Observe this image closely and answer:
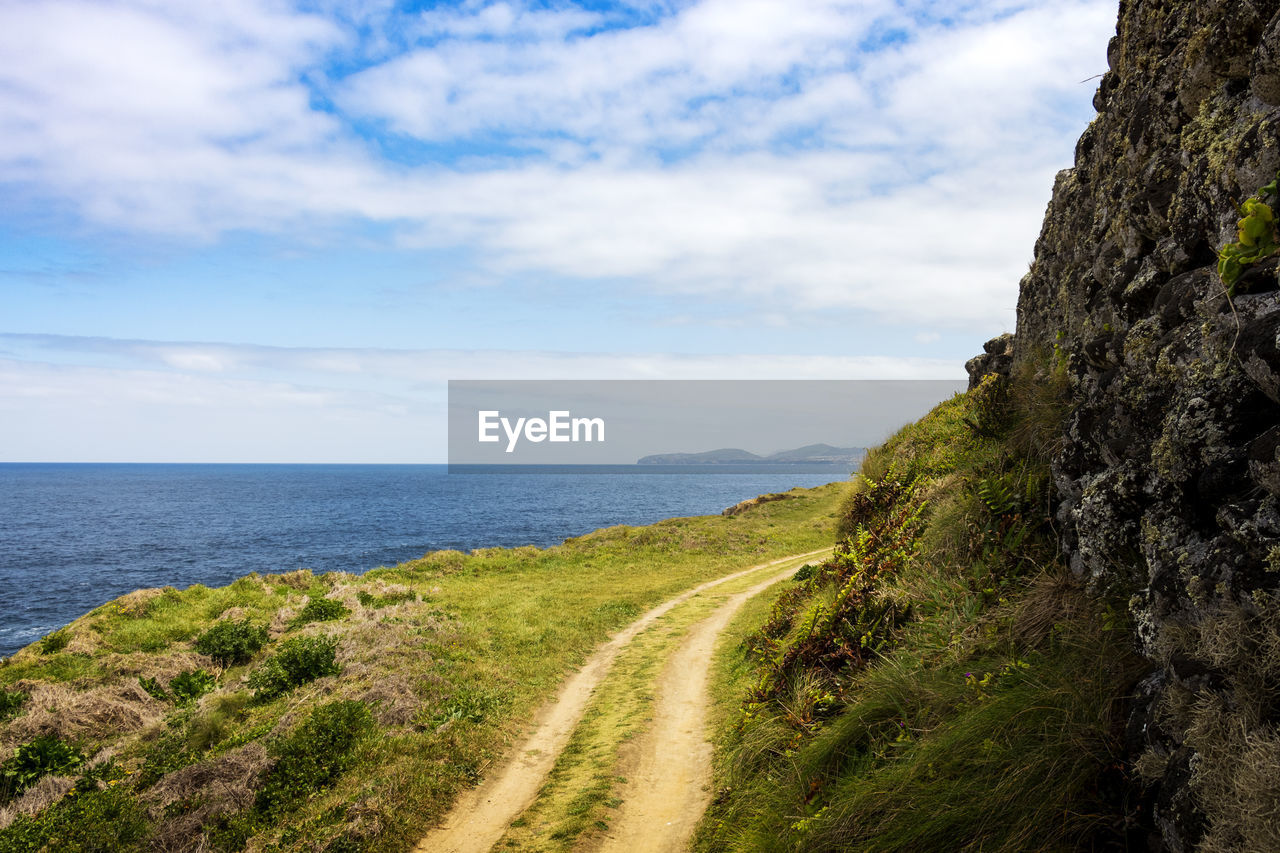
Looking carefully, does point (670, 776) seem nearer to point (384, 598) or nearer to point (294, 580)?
point (384, 598)

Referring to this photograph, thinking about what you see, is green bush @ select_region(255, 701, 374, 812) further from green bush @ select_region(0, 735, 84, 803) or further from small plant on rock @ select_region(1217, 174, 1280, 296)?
small plant on rock @ select_region(1217, 174, 1280, 296)

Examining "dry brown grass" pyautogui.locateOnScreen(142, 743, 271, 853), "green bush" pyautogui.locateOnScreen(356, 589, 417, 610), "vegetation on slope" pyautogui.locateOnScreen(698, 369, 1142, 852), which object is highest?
"vegetation on slope" pyautogui.locateOnScreen(698, 369, 1142, 852)

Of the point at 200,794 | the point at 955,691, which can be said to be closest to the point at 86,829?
the point at 200,794

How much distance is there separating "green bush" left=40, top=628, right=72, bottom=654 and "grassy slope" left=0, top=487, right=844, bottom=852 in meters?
0.10

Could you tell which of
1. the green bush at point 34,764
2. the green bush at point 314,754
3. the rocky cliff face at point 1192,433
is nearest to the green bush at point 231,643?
the green bush at point 34,764

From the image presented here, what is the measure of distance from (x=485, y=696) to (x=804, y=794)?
30.9 ft

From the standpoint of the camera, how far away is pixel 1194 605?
425cm

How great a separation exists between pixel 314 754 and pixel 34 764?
6.55 m

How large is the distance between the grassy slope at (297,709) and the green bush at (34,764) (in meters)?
0.21

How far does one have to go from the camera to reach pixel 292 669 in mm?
16500

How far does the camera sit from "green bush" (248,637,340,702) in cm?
1606

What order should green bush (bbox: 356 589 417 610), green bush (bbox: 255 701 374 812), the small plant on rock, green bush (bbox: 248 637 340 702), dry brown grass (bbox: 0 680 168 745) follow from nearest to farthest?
1. the small plant on rock
2. green bush (bbox: 255 701 374 812)
3. dry brown grass (bbox: 0 680 168 745)
4. green bush (bbox: 248 637 340 702)
5. green bush (bbox: 356 589 417 610)

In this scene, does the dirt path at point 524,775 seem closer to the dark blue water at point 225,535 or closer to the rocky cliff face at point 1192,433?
the rocky cliff face at point 1192,433

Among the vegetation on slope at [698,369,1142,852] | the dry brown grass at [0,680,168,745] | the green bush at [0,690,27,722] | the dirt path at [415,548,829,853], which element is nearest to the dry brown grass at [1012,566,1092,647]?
the vegetation on slope at [698,369,1142,852]
